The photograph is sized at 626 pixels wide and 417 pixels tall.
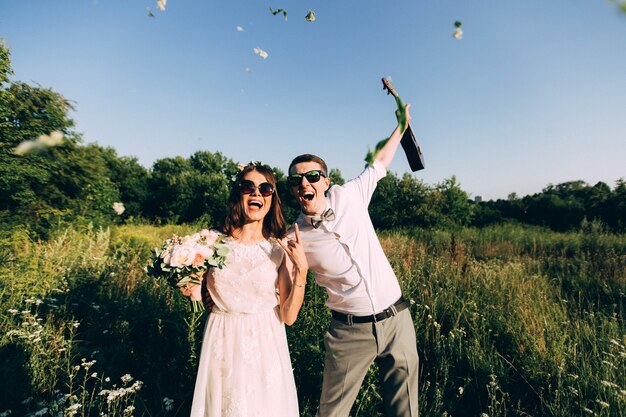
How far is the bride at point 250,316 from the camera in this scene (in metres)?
1.84

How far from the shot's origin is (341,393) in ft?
7.24

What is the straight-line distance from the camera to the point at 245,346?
1.88 metres

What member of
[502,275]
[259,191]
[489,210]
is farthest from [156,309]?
[489,210]

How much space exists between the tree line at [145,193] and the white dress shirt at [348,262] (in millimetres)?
795

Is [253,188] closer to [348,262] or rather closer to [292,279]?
[292,279]

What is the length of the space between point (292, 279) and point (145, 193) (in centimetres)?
3616

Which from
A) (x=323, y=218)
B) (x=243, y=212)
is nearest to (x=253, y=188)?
(x=243, y=212)

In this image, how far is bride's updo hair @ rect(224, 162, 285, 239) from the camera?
221cm

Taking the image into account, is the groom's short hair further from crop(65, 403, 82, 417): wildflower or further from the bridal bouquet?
crop(65, 403, 82, 417): wildflower

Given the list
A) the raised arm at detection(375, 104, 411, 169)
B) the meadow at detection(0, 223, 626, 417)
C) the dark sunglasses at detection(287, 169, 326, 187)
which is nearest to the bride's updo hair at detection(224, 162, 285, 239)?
the dark sunglasses at detection(287, 169, 326, 187)

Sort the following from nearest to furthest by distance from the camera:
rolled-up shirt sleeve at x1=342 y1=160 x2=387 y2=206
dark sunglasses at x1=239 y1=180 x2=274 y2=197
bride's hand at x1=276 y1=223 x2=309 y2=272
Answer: bride's hand at x1=276 y1=223 x2=309 y2=272
dark sunglasses at x1=239 y1=180 x2=274 y2=197
rolled-up shirt sleeve at x1=342 y1=160 x2=387 y2=206

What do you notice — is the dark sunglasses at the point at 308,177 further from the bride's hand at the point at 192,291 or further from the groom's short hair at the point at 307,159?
the bride's hand at the point at 192,291

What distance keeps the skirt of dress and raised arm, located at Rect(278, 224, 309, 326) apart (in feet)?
0.45

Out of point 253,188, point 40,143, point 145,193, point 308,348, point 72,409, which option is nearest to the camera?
point 253,188
